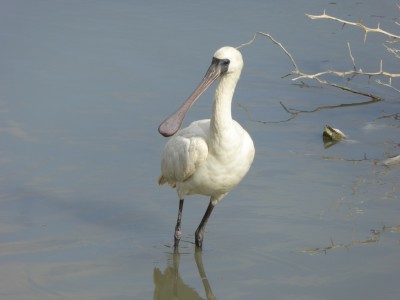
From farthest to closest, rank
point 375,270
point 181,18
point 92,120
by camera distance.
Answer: point 181,18
point 92,120
point 375,270

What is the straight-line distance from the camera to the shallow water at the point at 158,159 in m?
6.41

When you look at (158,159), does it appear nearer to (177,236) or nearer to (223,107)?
(177,236)

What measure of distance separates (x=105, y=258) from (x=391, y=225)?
6.90ft

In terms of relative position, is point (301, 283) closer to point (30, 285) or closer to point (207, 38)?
point (30, 285)

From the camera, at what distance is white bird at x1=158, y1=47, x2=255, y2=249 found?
6.43m

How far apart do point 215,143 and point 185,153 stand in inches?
9.7

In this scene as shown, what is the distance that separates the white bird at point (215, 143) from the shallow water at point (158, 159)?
0.57 metres

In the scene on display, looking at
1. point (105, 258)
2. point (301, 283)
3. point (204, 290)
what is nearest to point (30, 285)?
point (105, 258)

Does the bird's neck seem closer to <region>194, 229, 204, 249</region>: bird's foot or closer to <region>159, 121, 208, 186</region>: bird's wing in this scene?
<region>159, 121, 208, 186</region>: bird's wing

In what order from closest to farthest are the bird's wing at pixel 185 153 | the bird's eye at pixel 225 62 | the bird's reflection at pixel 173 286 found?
1. the bird's reflection at pixel 173 286
2. the bird's eye at pixel 225 62
3. the bird's wing at pixel 185 153

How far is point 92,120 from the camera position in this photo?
8938 mm

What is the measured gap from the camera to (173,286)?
6.36 m

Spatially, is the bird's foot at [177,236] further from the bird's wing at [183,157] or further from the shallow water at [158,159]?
the bird's wing at [183,157]

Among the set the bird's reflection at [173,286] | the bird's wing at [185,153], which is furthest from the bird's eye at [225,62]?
the bird's reflection at [173,286]
